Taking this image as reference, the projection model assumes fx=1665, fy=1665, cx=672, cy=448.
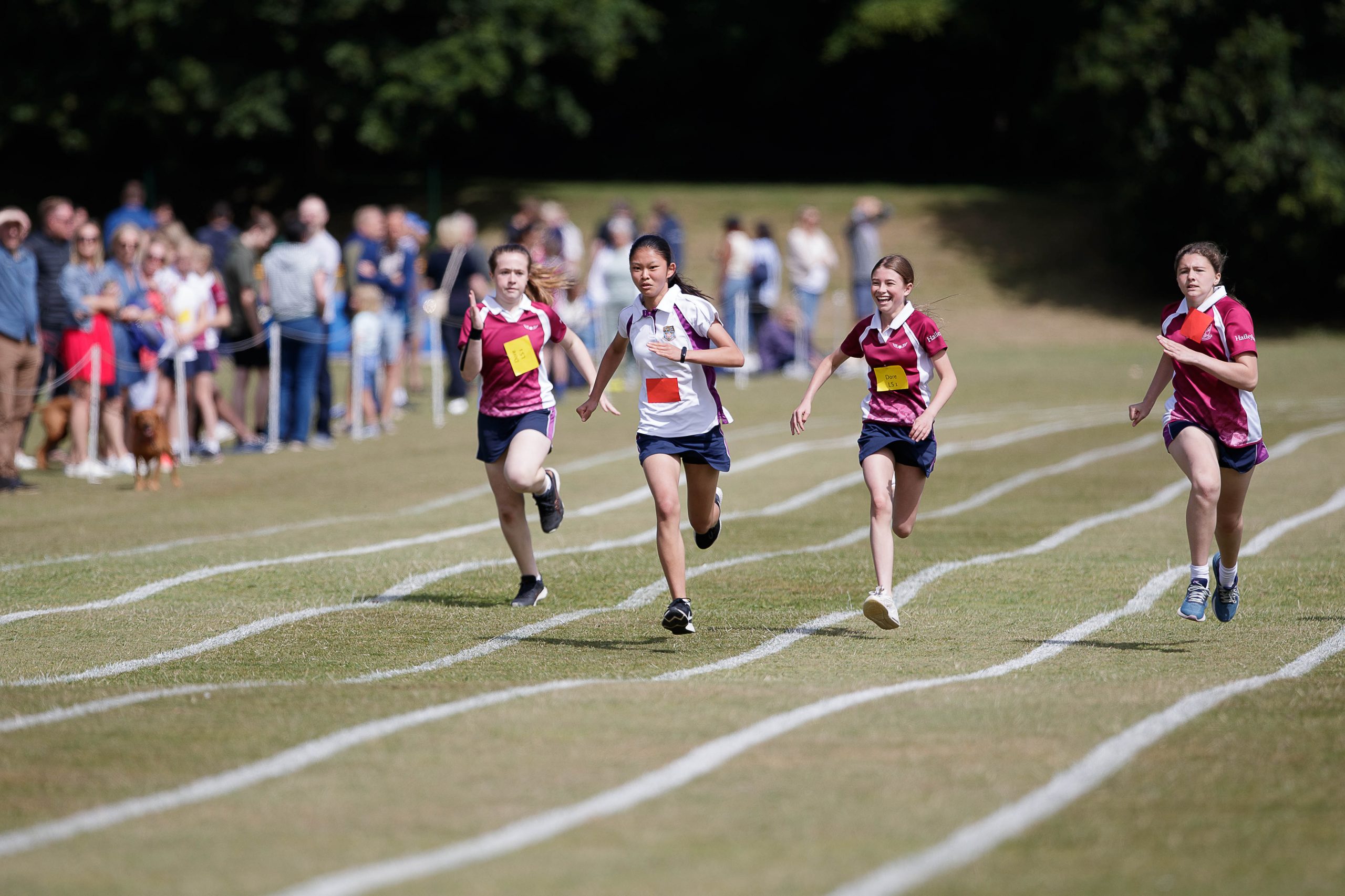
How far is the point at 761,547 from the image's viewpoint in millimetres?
12461

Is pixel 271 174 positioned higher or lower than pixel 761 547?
higher

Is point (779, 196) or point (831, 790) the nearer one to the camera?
point (831, 790)

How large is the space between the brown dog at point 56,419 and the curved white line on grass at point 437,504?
377 centimetres

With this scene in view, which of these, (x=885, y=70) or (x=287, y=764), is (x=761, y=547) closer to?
(x=287, y=764)

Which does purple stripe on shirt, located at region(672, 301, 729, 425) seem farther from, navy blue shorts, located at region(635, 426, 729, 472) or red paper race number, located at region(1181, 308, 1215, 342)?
red paper race number, located at region(1181, 308, 1215, 342)

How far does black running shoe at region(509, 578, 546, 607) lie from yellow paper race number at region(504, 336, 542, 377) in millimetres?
1309

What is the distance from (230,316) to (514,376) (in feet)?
26.9

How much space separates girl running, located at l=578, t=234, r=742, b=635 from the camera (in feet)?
29.0

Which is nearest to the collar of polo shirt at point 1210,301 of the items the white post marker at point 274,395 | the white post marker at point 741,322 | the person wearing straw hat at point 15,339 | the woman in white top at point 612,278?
the person wearing straw hat at point 15,339

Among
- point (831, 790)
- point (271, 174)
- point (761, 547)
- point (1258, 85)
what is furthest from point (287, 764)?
point (271, 174)

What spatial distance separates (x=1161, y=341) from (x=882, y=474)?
1611 mm

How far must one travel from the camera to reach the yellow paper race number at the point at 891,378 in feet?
30.1

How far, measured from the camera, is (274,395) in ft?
60.2

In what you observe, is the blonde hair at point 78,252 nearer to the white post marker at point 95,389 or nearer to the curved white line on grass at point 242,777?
the white post marker at point 95,389
